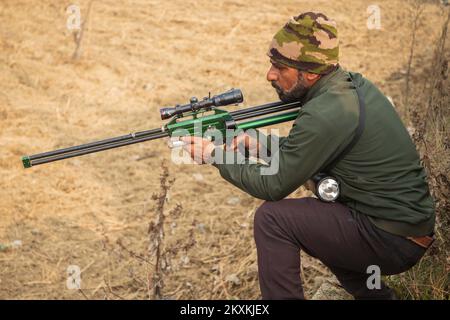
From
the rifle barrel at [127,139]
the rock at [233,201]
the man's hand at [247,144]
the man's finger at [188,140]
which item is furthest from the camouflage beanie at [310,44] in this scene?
the rock at [233,201]

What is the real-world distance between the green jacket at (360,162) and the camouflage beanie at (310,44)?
0.14 meters

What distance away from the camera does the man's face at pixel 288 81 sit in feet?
11.4

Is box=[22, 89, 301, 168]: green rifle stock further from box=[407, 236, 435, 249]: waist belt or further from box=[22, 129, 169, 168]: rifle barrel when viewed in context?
box=[407, 236, 435, 249]: waist belt

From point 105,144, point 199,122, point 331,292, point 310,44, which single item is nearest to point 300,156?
point 310,44

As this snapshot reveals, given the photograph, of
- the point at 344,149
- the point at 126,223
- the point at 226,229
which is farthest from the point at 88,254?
the point at 344,149

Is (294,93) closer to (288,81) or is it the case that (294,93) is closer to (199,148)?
(288,81)

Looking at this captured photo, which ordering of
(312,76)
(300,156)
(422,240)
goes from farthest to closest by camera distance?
(312,76), (422,240), (300,156)

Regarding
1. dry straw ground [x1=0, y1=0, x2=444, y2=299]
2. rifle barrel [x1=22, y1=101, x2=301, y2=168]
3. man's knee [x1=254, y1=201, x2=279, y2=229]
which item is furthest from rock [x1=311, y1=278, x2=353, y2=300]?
rifle barrel [x1=22, y1=101, x2=301, y2=168]

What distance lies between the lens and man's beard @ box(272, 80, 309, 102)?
3500 millimetres

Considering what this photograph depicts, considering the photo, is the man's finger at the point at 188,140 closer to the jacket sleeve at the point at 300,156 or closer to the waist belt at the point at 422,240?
the jacket sleeve at the point at 300,156

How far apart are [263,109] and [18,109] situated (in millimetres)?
4537

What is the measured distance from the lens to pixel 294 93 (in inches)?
140

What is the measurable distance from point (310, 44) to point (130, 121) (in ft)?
14.6

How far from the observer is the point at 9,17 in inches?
383
